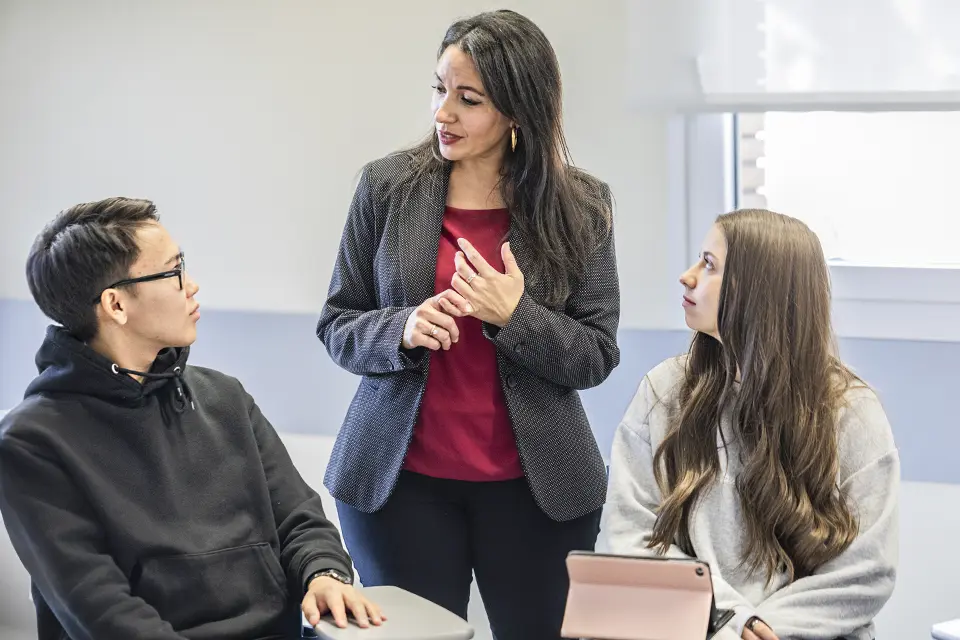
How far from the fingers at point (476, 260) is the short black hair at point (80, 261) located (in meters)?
0.58

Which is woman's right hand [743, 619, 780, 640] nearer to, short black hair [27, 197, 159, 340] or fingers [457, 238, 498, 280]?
fingers [457, 238, 498, 280]

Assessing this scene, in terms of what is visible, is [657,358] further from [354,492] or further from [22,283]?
[22,283]

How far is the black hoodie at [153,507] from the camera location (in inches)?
71.6

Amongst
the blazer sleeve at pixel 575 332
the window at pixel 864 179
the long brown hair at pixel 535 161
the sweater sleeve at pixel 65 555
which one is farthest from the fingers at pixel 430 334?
the window at pixel 864 179

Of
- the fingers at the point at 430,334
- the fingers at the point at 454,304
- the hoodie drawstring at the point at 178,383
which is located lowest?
the hoodie drawstring at the point at 178,383

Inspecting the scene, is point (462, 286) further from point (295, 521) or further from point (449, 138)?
point (295, 521)

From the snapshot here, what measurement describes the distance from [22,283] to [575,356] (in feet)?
6.98

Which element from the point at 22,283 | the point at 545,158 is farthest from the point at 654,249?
the point at 22,283

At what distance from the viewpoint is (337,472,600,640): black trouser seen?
2.17 metres

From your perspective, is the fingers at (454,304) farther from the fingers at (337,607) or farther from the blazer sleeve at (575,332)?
the fingers at (337,607)

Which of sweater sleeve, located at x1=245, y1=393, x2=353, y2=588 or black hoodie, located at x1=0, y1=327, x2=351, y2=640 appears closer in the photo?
black hoodie, located at x1=0, y1=327, x2=351, y2=640

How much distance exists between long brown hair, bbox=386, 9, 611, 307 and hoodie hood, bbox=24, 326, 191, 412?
662 mm

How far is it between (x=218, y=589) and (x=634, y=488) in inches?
31.1

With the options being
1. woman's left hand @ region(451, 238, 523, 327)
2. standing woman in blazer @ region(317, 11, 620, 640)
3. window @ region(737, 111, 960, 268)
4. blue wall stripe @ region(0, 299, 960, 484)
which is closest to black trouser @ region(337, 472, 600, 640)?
standing woman in blazer @ region(317, 11, 620, 640)
